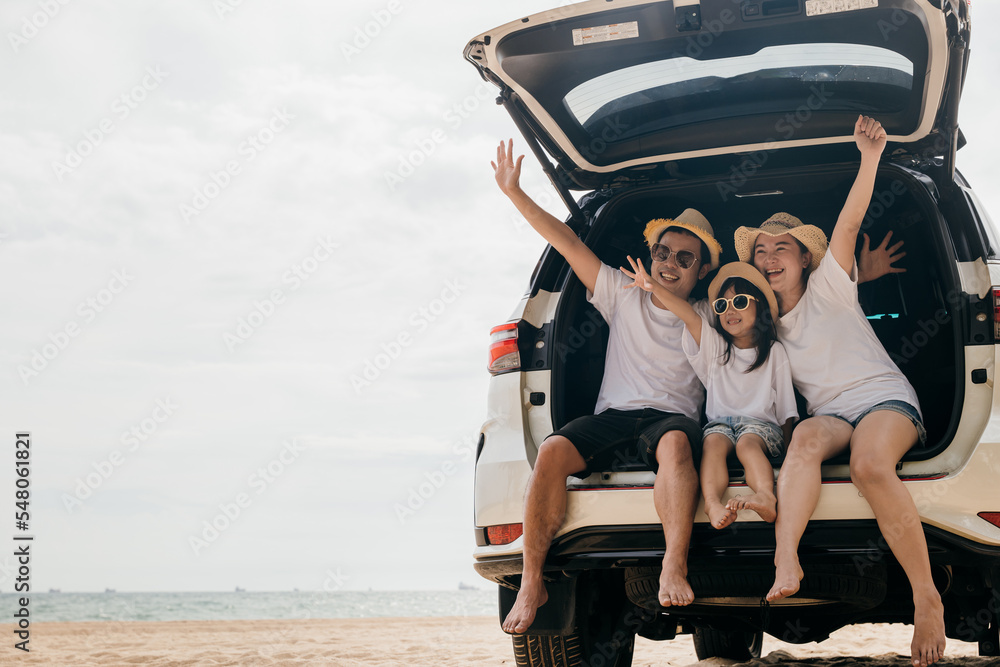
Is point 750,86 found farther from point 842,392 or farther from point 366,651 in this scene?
point 366,651

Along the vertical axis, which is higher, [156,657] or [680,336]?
[680,336]

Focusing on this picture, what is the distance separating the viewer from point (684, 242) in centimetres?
368

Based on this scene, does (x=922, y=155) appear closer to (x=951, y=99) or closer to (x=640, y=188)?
(x=951, y=99)

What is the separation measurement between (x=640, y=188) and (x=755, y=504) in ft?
4.87

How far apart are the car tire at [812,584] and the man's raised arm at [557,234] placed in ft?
3.87

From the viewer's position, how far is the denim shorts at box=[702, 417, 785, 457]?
9.82 ft

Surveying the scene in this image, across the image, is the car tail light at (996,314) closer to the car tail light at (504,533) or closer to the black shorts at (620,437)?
the black shorts at (620,437)

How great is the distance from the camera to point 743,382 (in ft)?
10.8

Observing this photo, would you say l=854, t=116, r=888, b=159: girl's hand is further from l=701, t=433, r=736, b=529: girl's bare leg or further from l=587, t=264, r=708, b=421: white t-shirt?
l=701, t=433, r=736, b=529: girl's bare leg

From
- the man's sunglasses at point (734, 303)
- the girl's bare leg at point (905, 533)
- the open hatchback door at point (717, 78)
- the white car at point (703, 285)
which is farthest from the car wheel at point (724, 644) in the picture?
the open hatchback door at point (717, 78)

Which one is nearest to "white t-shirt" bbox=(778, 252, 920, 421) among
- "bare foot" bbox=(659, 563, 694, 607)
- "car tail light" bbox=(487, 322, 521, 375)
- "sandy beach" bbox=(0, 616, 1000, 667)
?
"bare foot" bbox=(659, 563, 694, 607)

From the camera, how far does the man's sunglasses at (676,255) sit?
3650 mm

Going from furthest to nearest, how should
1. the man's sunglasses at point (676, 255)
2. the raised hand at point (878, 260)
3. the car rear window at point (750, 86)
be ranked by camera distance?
the raised hand at point (878, 260) → the man's sunglasses at point (676, 255) → the car rear window at point (750, 86)

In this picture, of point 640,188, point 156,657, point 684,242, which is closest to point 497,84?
point 640,188
